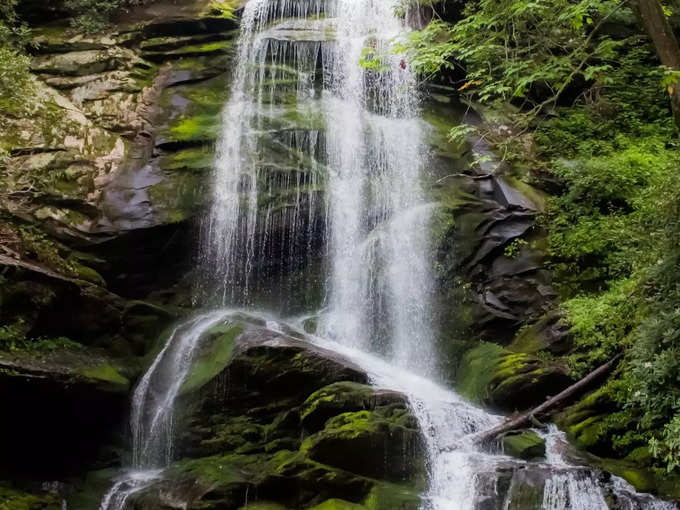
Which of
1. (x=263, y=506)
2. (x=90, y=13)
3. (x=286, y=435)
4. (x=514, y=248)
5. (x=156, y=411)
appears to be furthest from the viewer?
(x=90, y=13)

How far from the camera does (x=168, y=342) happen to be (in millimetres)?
10945

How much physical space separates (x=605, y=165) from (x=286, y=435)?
351 inches

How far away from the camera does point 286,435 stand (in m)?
8.70

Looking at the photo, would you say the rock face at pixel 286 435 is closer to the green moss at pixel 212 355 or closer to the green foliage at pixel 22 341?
the green moss at pixel 212 355

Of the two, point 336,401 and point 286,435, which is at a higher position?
point 336,401

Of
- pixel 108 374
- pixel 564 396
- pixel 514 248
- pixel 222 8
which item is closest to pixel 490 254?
pixel 514 248

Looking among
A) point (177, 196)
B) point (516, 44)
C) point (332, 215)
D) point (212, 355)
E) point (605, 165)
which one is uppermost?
point (516, 44)

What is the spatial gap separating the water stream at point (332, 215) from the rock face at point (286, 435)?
0.44m

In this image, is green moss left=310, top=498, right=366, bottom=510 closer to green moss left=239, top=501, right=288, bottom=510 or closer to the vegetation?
green moss left=239, top=501, right=288, bottom=510

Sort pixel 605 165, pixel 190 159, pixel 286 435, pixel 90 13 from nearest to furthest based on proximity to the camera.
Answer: pixel 286 435 → pixel 605 165 → pixel 190 159 → pixel 90 13

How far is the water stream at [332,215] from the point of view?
9422mm

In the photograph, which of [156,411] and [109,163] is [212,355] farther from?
[109,163]

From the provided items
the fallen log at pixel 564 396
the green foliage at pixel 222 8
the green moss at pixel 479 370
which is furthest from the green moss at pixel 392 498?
the green foliage at pixel 222 8

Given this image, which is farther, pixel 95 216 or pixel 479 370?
pixel 95 216
